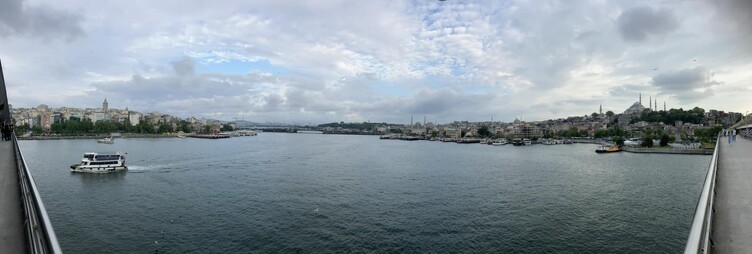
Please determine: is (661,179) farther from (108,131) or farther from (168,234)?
(108,131)

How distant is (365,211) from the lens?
1053 cm

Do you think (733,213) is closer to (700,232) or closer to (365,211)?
(700,232)

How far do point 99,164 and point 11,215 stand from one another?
17.7 meters

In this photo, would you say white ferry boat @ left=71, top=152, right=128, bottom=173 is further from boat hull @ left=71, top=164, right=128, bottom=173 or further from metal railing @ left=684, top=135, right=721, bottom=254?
metal railing @ left=684, top=135, right=721, bottom=254

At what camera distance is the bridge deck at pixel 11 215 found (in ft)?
8.38

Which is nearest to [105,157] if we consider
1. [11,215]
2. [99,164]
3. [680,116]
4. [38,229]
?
[99,164]

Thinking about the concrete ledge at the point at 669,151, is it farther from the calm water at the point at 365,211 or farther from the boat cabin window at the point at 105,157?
the boat cabin window at the point at 105,157

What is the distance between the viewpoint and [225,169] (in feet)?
63.7

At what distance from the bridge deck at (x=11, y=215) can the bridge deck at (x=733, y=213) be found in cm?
445

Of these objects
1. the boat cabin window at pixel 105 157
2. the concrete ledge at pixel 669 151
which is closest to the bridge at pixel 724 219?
the boat cabin window at pixel 105 157

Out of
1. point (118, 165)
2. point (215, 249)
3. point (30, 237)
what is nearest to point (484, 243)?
point (215, 249)

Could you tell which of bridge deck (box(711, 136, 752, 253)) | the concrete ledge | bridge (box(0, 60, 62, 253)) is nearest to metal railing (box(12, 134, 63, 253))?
bridge (box(0, 60, 62, 253))

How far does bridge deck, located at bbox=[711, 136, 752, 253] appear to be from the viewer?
2684mm

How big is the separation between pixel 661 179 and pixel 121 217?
19.2m
